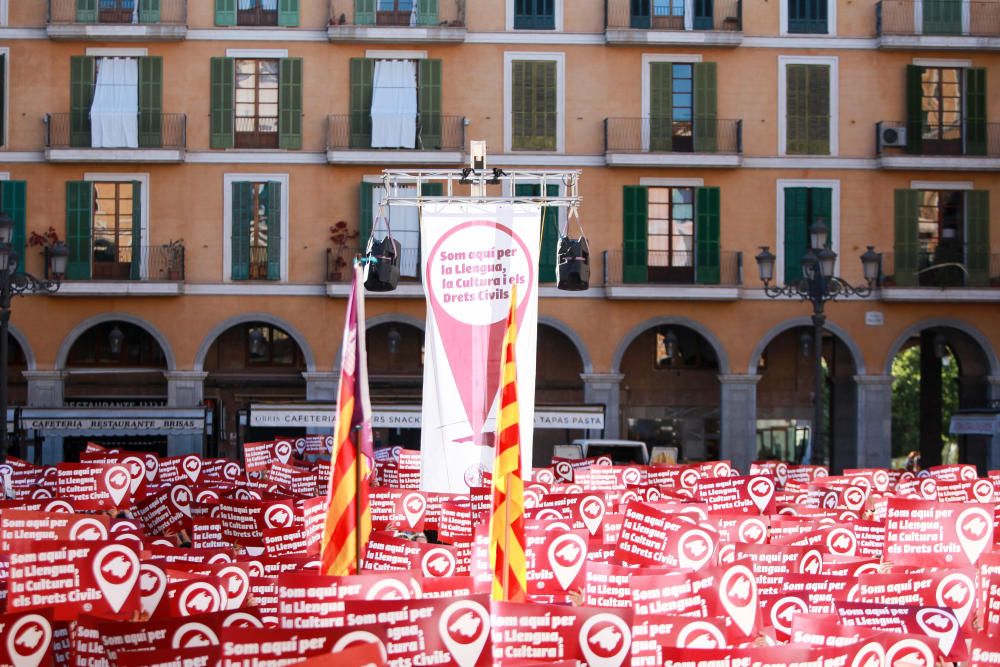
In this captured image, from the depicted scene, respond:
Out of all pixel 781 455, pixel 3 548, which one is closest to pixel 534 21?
pixel 781 455

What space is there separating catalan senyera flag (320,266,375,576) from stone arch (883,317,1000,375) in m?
25.4

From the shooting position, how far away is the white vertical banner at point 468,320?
13.1 metres

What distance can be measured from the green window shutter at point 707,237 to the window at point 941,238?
3612mm

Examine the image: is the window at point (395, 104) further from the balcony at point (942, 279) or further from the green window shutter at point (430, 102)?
the balcony at point (942, 279)

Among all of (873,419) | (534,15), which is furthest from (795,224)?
(534,15)

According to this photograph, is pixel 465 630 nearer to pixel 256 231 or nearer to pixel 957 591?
pixel 957 591

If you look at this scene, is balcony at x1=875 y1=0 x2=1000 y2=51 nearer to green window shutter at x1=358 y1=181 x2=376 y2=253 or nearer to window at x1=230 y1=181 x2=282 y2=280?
green window shutter at x1=358 y1=181 x2=376 y2=253

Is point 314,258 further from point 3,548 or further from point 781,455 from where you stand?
point 3,548

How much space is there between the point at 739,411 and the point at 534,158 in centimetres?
655

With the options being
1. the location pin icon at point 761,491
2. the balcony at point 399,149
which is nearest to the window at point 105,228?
the balcony at point 399,149

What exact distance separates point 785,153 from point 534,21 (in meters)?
5.76

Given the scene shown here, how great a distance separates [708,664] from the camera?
6809mm

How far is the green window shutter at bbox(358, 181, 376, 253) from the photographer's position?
3253 cm

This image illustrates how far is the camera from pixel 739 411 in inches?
1293
